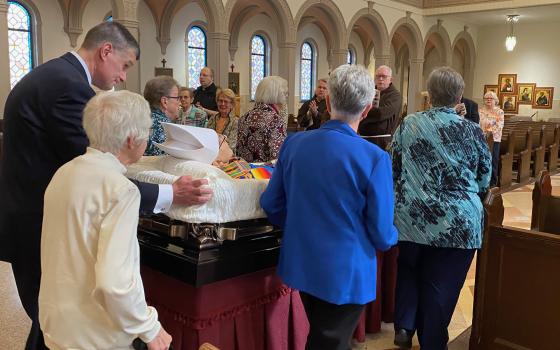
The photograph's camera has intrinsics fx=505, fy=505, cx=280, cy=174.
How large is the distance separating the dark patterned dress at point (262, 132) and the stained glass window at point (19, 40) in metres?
10.7

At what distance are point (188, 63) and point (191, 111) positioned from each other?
427 inches

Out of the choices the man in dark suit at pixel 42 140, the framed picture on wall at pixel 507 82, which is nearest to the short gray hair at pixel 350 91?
the man in dark suit at pixel 42 140

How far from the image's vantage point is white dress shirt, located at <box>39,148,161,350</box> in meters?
1.46

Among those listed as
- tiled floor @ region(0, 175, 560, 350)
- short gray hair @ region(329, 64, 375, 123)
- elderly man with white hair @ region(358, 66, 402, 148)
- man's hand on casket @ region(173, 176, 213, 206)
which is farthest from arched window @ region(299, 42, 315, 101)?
man's hand on casket @ region(173, 176, 213, 206)

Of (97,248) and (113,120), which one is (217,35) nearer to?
(113,120)

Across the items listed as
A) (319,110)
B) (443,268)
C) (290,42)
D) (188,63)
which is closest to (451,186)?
(443,268)

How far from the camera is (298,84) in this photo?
62.4 feet

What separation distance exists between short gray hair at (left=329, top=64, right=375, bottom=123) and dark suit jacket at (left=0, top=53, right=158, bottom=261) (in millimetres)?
1010

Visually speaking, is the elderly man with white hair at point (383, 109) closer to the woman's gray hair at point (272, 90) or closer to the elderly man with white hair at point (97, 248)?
the woman's gray hair at point (272, 90)

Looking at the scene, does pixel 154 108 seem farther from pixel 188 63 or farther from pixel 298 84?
pixel 298 84

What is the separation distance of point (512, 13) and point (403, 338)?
16.9m

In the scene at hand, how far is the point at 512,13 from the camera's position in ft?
55.8

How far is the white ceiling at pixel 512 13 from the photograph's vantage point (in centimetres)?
1606

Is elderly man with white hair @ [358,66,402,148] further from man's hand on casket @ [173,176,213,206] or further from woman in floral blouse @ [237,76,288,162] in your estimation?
man's hand on casket @ [173,176,213,206]
